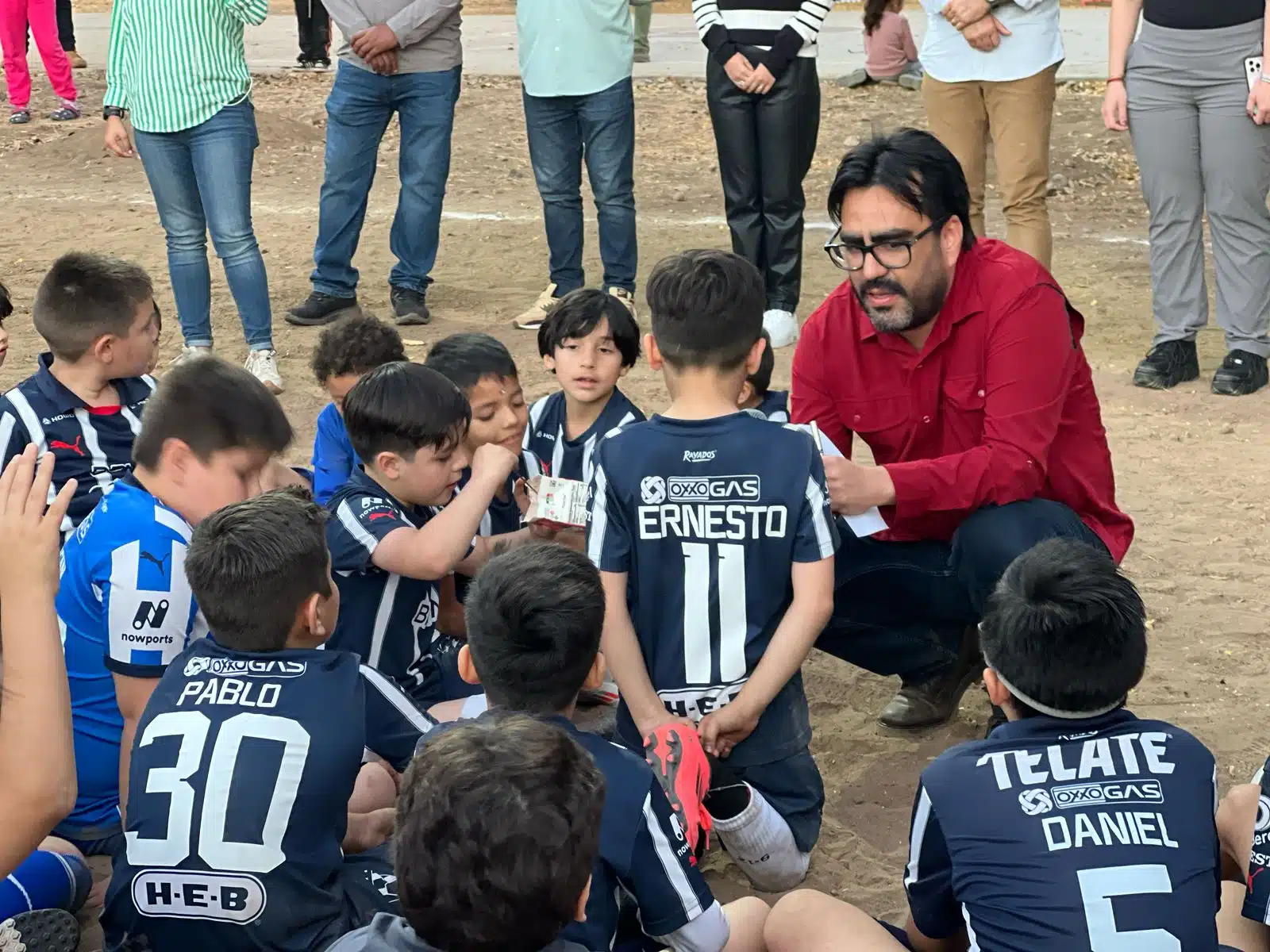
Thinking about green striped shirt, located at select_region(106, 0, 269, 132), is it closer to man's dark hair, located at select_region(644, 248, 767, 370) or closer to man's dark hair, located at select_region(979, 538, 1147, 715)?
man's dark hair, located at select_region(644, 248, 767, 370)

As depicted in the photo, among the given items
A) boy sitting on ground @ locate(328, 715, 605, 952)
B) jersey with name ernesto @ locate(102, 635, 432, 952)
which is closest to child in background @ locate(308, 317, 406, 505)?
jersey with name ernesto @ locate(102, 635, 432, 952)

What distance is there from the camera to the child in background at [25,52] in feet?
39.3

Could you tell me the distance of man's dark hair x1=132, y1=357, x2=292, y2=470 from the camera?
3.16m

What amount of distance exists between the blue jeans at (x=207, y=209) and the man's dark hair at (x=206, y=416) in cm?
287

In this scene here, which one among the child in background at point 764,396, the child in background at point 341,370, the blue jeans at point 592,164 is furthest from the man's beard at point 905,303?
the blue jeans at point 592,164

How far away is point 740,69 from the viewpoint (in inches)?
254

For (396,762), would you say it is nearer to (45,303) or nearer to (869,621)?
(869,621)

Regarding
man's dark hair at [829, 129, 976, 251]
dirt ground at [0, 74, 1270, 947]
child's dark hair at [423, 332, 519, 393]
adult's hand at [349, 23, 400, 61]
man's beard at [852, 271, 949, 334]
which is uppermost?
man's dark hair at [829, 129, 976, 251]

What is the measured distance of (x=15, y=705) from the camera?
2.09m

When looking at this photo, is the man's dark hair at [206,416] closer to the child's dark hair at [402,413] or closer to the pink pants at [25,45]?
the child's dark hair at [402,413]

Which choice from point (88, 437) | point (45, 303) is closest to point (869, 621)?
point (88, 437)

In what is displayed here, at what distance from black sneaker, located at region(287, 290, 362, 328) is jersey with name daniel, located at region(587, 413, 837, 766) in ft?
14.7

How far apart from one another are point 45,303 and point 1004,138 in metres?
3.95

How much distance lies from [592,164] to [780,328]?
3.90 ft
